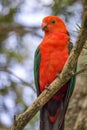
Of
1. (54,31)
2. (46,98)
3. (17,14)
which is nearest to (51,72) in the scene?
(54,31)

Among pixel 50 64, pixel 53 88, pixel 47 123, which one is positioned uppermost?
pixel 50 64

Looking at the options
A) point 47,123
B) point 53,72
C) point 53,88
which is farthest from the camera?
point 53,72

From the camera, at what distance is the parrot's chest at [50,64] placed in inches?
157

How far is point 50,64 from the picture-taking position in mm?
4027

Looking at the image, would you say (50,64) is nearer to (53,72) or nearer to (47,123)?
(53,72)

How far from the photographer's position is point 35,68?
4180mm

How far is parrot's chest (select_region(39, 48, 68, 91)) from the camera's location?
13.1 feet

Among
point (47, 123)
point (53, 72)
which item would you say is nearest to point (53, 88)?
point (47, 123)

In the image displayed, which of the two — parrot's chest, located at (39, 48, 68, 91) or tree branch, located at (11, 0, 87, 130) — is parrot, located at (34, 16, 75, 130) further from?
tree branch, located at (11, 0, 87, 130)

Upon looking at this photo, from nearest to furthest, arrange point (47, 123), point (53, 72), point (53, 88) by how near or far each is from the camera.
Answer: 1. point (53, 88)
2. point (47, 123)
3. point (53, 72)

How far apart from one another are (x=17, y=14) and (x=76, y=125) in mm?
2483

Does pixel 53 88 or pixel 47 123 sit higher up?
pixel 53 88

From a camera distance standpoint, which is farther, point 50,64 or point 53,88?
point 50,64

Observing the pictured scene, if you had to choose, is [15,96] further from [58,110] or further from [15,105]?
[58,110]
